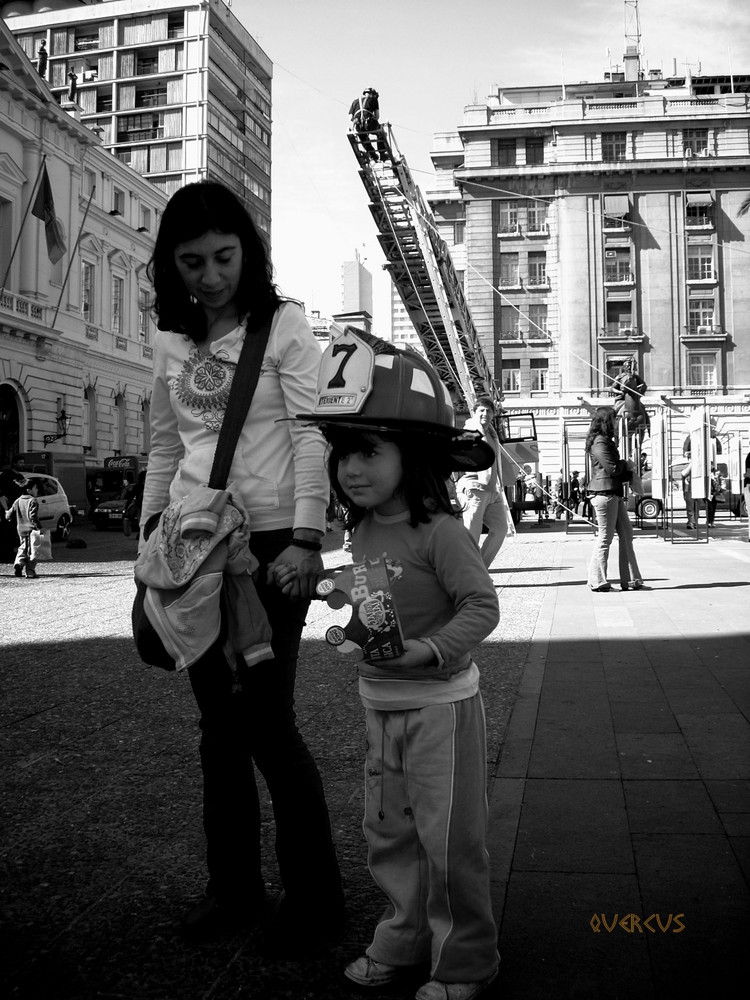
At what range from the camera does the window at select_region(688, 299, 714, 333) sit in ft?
164

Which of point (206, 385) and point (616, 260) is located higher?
point (616, 260)

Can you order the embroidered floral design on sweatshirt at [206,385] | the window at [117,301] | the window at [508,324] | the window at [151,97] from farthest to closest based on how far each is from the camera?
the window at [151,97]
the window at [508,324]
the window at [117,301]
the embroidered floral design on sweatshirt at [206,385]

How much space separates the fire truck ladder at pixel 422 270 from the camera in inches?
727

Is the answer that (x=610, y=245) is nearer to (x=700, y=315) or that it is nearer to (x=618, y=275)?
(x=618, y=275)

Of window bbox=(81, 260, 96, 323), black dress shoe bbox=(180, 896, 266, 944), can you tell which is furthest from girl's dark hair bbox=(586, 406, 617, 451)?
window bbox=(81, 260, 96, 323)

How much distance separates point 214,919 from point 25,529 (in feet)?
40.5

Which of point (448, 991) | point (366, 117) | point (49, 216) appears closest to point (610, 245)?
point (49, 216)

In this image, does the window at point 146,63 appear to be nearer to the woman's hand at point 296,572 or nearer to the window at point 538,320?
the window at point 538,320

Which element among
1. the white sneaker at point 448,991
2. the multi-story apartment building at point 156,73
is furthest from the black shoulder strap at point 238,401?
the multi-story apartment building at point 156,73

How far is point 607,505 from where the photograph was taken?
33.0 feet

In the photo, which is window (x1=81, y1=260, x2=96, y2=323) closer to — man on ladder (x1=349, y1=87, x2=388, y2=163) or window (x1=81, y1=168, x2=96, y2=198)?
window (x1=81, y1=168, x2=96, y2=198)

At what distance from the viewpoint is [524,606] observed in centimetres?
917
